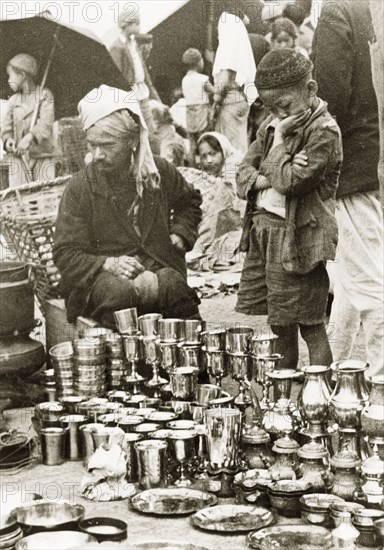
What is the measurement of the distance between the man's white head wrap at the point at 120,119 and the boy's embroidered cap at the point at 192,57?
408 millimetres

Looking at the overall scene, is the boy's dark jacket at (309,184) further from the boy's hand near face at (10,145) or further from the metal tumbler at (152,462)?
→ the boy's hand near face at (10,145)

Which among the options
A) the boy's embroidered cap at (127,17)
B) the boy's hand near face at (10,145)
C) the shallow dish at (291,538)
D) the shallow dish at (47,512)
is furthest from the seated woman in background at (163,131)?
the shallow dish at (291,538)

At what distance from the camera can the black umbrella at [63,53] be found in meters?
5.60

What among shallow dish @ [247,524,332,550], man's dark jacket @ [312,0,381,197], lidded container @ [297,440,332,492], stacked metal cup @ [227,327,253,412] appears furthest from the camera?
stacked metal cup @ [227,327,253,412]

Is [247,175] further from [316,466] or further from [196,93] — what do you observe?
[316,466]

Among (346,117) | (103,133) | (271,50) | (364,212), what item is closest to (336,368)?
(364,212)

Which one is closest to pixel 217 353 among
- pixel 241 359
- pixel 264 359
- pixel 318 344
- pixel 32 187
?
pixel 241 359

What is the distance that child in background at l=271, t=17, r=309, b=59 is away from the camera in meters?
5.06

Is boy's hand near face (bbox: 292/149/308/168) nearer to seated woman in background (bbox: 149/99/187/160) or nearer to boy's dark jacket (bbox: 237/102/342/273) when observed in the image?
boy's dark jacket (bbox: 237/102/342/273)

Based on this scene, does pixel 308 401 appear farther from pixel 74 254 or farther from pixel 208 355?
pixel 74 254

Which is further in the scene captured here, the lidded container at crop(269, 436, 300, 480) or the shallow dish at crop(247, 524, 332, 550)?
the lidded container at crop(269, 436, 300, 480)

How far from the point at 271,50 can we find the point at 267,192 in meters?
0.70

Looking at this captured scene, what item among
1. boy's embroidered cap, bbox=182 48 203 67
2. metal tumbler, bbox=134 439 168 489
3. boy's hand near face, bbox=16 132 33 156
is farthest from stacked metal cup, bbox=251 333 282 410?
boy's hand near face, bbox=16 132 33 156

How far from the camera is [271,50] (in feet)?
16.7
